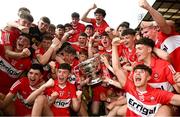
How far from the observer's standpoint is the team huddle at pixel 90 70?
13.5 feet

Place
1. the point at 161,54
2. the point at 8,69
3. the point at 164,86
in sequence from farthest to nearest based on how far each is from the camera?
the point at 8,69
the point at 161,54
the point at 164,86

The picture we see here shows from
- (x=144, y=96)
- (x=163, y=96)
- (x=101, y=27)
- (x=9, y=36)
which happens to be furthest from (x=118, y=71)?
(x=101, y=27)

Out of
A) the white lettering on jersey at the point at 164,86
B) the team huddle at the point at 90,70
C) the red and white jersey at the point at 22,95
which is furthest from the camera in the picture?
the red and white jersey at the point at 22,95

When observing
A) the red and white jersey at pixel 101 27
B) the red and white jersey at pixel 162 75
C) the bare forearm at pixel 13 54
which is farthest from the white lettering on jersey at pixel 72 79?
the red and white jersey at pixel 101 27

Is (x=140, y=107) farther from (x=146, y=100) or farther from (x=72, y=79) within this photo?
(x=72, y=79)

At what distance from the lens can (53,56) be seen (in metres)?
5.69

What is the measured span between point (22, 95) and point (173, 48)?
277 centimetres

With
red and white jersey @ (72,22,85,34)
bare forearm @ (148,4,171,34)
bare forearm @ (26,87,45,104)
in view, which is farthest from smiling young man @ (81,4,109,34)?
bare forearm @ (26,87,45,104)

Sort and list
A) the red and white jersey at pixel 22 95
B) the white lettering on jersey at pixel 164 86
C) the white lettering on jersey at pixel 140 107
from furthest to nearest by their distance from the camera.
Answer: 1. the red and white jersey at pixel 22 95
2. the white lettering on jersey at pixel 164 86
3. the white lettering on jersey at pixel 140 107

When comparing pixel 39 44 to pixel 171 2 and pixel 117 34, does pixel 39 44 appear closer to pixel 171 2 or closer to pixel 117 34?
pixel 117 34

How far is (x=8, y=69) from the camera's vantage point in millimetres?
5211

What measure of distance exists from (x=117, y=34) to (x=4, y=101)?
9.58 feet

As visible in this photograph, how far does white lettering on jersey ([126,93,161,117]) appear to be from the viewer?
3945 millimetres

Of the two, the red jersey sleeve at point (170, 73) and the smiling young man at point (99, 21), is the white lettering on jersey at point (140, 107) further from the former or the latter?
the smiling young man at point (99, 21)
